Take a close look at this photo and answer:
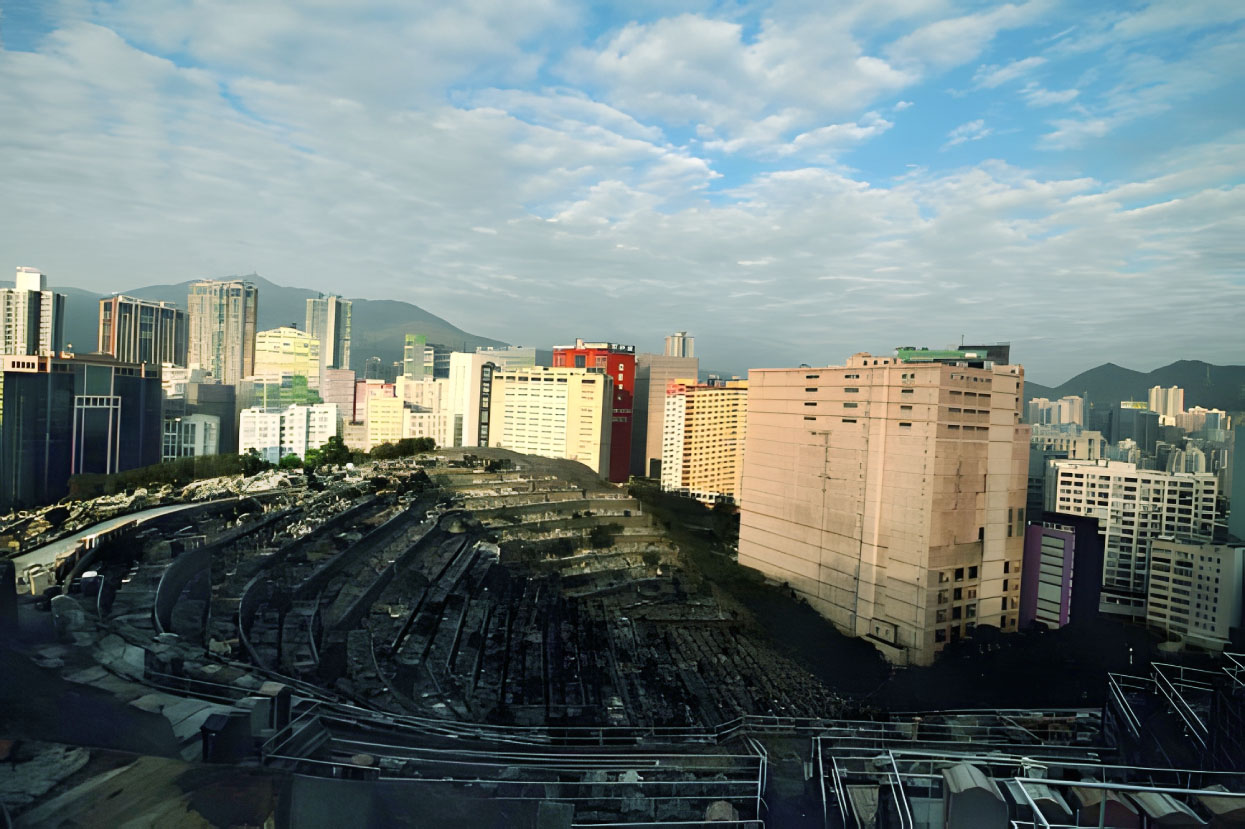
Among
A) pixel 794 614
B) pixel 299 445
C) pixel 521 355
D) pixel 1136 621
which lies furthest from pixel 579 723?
pixel 521 355

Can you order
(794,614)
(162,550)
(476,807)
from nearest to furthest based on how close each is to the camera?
(476,807) → (162,550) → (794,614)

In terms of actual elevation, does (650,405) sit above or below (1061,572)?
above

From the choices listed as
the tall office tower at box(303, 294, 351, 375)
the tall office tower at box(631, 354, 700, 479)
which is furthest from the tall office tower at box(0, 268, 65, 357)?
the tall office tower at box(631, 354, 700, 479)

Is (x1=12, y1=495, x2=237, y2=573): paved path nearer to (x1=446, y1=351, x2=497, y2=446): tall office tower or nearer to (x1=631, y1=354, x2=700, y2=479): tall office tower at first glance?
(x1=446, y1=351, x2=497, y2=446): tall office tower

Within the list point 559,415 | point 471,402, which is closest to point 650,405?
point 559,415

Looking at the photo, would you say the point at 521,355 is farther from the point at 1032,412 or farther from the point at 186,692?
the point at 186,692

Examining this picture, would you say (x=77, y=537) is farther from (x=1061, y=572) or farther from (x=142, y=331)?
(x=1061, y=572)

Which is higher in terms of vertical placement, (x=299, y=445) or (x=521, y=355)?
(x=521, y=355)
